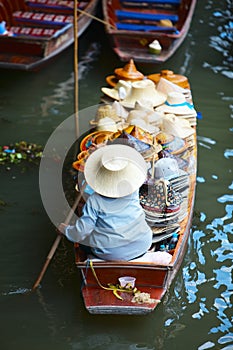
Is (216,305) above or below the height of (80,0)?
below

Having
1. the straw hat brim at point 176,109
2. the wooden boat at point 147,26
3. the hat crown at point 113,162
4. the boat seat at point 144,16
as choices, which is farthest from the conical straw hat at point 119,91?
the boat seat at point 144,16

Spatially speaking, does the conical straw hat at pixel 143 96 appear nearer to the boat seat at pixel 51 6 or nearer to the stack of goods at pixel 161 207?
the stack of goods at pixel 161 207

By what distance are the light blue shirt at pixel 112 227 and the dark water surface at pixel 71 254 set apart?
48 centimetres

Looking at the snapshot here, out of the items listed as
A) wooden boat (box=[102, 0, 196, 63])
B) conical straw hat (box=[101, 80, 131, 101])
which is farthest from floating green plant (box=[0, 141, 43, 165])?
wooden boat (box=[102, 0, 196, 63])

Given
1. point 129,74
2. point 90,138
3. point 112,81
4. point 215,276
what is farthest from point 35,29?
point 215,276

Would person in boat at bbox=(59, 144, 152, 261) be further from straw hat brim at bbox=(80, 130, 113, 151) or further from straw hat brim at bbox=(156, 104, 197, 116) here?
straw hat brim at bbox=(156, 104, 197, 116)

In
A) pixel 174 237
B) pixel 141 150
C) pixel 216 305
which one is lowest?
pixel 216 305

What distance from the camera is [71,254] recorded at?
155 inches

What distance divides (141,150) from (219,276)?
983 mm

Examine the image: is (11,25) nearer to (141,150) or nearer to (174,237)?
(141,150)

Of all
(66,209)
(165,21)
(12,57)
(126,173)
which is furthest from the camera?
(165,21)

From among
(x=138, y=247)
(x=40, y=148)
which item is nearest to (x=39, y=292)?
(x=138, y=247)

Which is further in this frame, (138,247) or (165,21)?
(165,21)

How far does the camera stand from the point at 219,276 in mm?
3830
